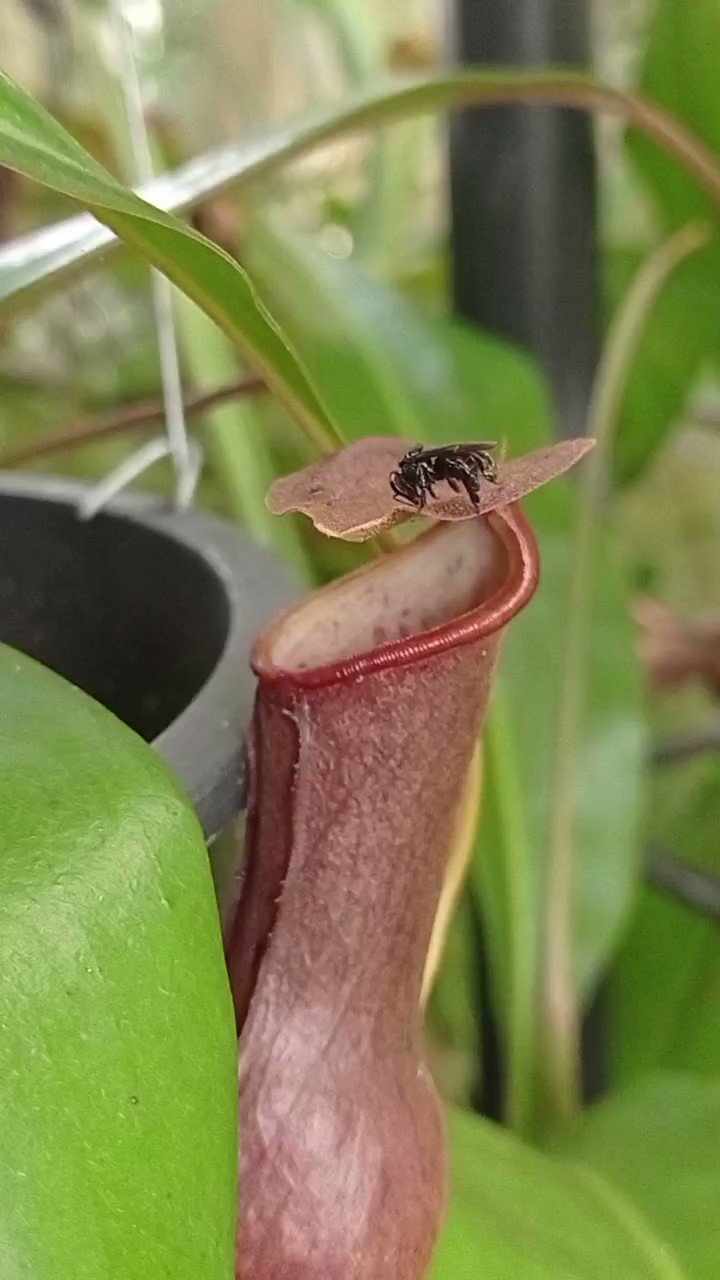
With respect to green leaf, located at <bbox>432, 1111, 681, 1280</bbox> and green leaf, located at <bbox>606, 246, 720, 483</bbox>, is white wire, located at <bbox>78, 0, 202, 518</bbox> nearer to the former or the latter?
green leaf, located at <bbox>432, 1111, 681, 1280</bbox>

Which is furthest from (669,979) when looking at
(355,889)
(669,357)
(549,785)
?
(355,889)

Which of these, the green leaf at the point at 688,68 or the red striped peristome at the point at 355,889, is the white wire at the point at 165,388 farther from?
the green leaf at the point at 688,68

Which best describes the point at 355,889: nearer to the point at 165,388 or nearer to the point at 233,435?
the point at 165,388

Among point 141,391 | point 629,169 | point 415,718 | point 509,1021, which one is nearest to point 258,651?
point 415,718

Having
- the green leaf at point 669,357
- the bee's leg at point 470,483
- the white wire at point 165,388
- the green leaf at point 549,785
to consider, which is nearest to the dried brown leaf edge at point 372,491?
the bee's leg at point 470,483

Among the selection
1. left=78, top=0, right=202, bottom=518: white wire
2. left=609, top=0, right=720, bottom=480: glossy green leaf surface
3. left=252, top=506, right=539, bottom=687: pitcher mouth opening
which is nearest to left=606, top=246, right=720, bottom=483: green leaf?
left=609, top=0, right=720, bottom=480: glossy green leaf surface
